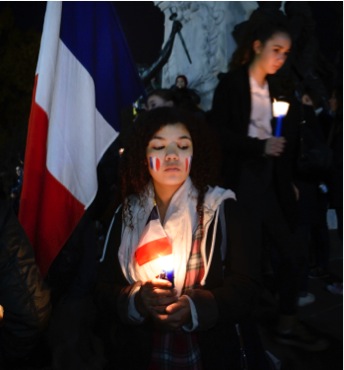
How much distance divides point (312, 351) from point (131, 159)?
1.73m

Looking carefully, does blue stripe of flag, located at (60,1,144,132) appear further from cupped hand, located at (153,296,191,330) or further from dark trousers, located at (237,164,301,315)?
cupped hand, located at (153,296,191,330)

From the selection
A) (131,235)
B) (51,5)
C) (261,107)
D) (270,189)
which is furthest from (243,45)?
(131,235)

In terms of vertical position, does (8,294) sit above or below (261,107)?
below

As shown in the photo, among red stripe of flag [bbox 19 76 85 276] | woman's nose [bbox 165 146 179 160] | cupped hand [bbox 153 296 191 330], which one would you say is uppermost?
woman's nose [bbox 165 146 179 160]

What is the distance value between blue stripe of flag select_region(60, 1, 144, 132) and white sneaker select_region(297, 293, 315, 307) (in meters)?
2.15

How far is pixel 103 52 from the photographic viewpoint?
2613mm

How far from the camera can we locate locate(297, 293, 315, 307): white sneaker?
353cm

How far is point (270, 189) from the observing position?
274 cm

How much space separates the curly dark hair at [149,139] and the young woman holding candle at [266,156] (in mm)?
590

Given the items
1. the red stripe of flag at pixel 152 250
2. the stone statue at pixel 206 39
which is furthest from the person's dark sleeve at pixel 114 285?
the stone statue at pixel 206 39

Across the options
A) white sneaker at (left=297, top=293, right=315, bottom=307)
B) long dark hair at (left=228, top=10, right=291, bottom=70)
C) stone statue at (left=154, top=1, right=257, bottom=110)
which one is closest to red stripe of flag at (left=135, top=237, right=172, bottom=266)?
long dark hair at (left=228, top=10, right=291, bottom=70)

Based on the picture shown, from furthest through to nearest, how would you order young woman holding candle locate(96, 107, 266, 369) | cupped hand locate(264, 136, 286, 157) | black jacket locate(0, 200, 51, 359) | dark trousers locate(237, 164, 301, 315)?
dark trousers locate(237, 164, 301, 315) < cupped hand locate(264, 136, 286, 157) < young woman holding candle locate(96, 107, 266, 369) < black jacket locate(0, 200, 51, 359)

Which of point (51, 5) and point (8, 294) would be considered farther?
point (51, 5)

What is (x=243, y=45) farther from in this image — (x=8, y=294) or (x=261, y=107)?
(x=8, y=294)
